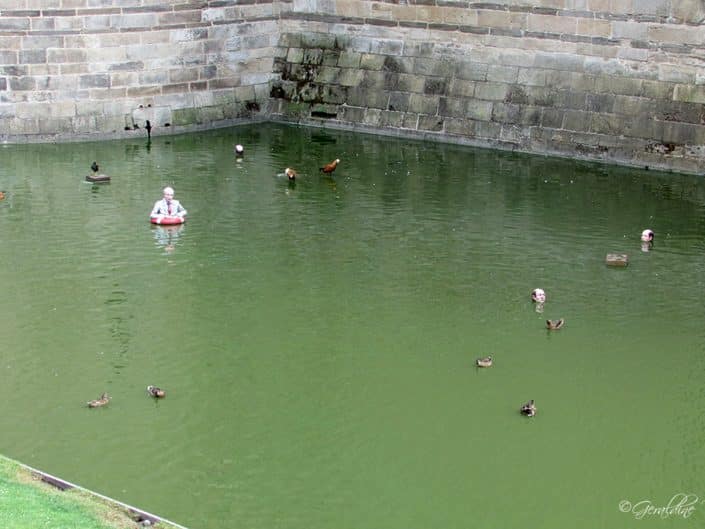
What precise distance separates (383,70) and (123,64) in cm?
526

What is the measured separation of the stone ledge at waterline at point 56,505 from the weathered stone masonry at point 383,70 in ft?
46.8

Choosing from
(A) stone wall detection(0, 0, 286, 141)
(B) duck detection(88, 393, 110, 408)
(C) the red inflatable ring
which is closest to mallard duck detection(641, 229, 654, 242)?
(C) the red inflatable ring

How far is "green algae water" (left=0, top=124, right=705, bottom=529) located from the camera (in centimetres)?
1285

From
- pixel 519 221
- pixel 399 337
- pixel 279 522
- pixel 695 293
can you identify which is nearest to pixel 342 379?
pixel 399 337

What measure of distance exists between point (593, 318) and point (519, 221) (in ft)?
14.8

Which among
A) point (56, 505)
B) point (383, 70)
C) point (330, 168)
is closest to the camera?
point (56, 505)

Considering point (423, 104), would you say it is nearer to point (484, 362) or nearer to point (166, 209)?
point (166, 209)

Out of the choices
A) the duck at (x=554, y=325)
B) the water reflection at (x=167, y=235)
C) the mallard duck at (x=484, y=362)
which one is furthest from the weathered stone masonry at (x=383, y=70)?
the mallard duck at (x=484, y=362)

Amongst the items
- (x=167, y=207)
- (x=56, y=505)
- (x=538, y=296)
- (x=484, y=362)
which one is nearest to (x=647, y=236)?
(x=538, y=296)

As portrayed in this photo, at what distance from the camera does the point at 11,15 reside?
2462cm

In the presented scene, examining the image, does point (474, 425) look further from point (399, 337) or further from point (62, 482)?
point (62, 482)

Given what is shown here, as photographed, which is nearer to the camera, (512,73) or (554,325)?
(554,325)

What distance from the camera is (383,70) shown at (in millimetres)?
27234

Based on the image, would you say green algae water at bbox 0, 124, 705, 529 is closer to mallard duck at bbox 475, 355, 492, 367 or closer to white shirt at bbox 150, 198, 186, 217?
mallard duck at bbox 475, 355, 492, 367
